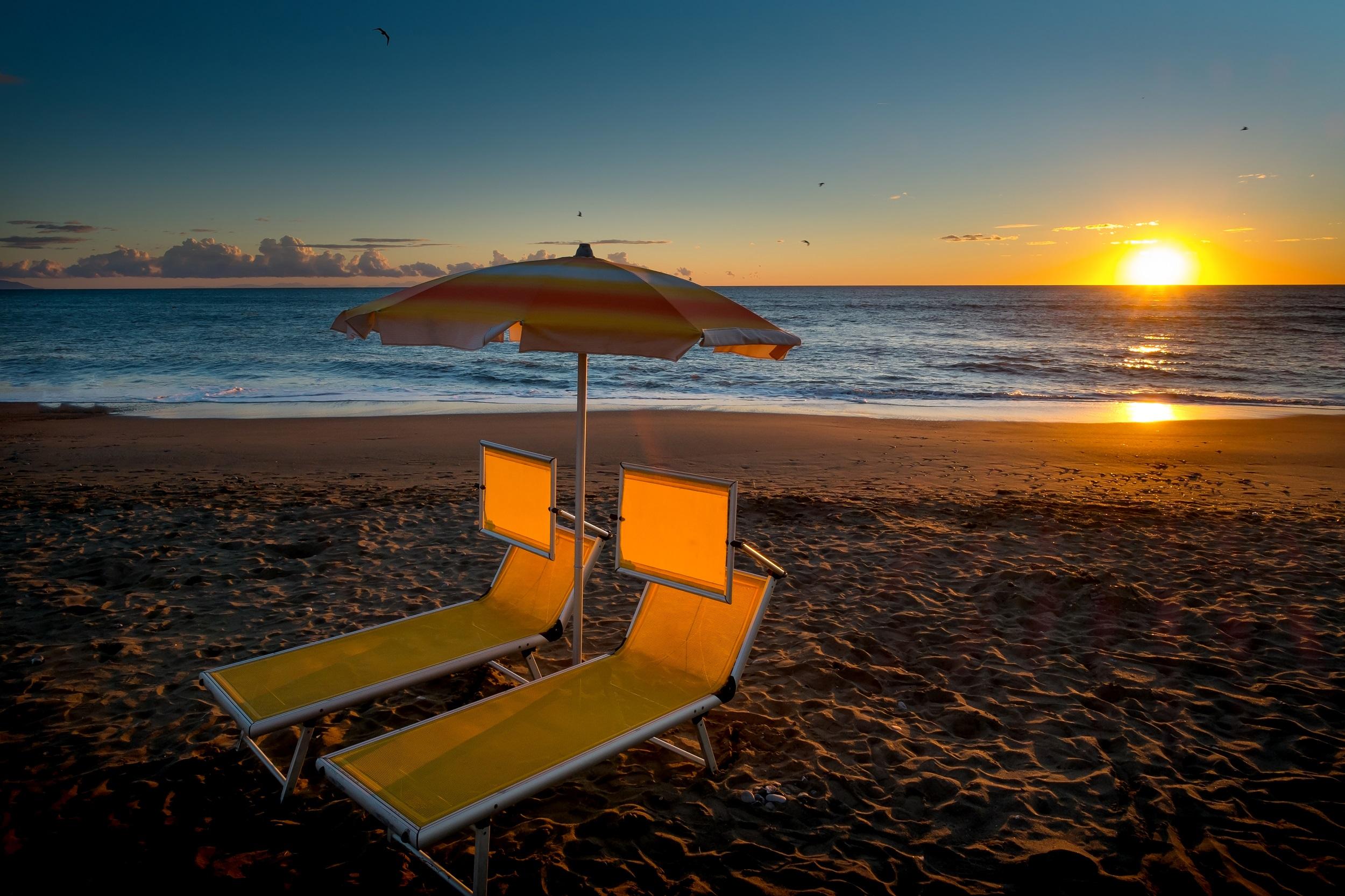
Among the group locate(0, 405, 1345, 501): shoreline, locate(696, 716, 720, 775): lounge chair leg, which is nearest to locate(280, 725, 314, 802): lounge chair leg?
locate(696, 716, 720, 775): lounge chair leg

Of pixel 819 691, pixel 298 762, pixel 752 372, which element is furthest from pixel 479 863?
pixel 752 372

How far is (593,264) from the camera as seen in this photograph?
11.4 feet

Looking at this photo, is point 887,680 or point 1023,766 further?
point 887,680

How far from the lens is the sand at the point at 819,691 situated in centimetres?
296

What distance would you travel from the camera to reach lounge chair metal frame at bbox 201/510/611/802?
3168 millimetres

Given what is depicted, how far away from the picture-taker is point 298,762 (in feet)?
10.6

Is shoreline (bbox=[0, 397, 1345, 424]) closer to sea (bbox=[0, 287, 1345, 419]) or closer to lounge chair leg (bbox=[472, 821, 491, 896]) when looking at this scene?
sea (bbox=[0, 287, 1345, 419])

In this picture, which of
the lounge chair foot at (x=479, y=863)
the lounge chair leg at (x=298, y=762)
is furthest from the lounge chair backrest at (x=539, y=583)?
the lounge chair foot at (x=479, y=863)

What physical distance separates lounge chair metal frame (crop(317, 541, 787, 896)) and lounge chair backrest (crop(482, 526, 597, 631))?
3.02ft

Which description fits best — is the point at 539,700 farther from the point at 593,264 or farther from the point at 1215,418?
the point at 1215,418

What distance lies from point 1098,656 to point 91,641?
6.22 m

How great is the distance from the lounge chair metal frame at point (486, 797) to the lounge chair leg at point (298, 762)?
37 cm

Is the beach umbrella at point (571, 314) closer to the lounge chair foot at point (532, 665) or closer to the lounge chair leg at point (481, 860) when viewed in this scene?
the lounge chair foot at point (532, 665)

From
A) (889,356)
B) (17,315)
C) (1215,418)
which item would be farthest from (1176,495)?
(17,315)
